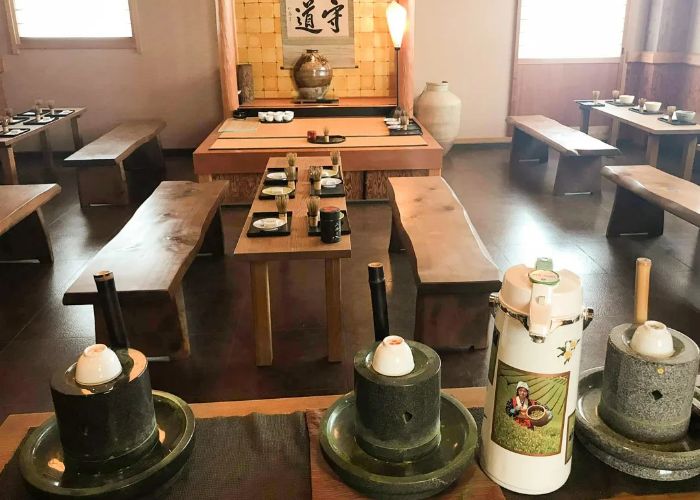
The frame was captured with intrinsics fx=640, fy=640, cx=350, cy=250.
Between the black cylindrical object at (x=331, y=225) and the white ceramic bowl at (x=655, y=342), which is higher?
the white ceramic bowl at (x=655, y=342)

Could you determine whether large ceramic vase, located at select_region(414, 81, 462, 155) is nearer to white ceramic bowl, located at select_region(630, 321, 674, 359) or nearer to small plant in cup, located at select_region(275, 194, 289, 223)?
small plant in cup, located at select_region(275, 194, 289, 223)

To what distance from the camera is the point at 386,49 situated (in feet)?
23.2

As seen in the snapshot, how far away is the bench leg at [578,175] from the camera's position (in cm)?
534

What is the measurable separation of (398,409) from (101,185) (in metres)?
4.84

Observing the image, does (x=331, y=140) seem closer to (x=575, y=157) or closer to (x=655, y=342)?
(x=575, y=157)

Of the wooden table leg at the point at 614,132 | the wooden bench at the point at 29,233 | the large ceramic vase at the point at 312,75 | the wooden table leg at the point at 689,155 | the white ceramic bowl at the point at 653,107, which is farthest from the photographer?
the wooden table leg at the point at 614,132

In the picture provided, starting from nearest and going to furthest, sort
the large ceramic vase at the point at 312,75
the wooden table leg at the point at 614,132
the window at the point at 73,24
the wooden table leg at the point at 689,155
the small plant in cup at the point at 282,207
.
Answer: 1. the small plant in cup at the point at 282,207
2. the wooden table leg at the point at 689,155
3. the large ceramic vase at the point at 312,75
4. the window at the point at 73,24
5. the wooden table leg at the point at 614,132

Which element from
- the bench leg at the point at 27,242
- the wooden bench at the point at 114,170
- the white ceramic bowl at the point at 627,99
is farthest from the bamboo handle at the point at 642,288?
the white ceramic bowl at the point at 627,99

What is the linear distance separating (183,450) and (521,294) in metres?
0.58

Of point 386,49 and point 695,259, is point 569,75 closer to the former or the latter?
point 386,49

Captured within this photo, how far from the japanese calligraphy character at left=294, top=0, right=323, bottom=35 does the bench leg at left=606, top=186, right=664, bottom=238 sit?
392cm

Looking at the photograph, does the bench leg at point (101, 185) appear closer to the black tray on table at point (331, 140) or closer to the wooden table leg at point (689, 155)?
the black tray on table at point (331, 140)

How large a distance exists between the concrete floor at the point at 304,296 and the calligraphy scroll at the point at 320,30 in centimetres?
253

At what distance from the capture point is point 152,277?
2.65 metres
